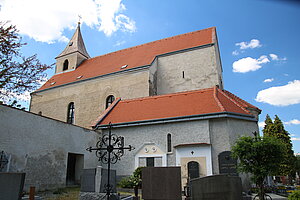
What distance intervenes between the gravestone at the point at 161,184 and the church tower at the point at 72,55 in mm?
24706

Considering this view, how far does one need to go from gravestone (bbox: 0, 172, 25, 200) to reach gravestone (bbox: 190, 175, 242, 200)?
16.0 ft

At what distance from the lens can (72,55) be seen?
30.6 meters

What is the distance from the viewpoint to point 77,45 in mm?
31172

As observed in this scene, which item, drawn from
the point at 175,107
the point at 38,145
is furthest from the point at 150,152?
the point at 38,145

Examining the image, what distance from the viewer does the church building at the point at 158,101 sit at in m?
14.4

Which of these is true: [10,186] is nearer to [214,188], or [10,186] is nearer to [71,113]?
[214,188]

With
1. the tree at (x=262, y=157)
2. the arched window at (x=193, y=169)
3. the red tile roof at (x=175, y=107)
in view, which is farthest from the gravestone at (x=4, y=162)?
the tree at (x=262, y=157)

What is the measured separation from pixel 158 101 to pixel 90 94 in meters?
9.12

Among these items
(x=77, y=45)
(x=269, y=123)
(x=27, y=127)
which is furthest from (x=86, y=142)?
(x=269, y=123)

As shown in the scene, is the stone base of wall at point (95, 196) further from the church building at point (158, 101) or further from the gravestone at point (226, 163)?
the gravestone at point (226, 163)

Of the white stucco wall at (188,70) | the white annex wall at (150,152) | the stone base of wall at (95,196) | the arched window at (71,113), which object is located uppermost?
the white stucco wall at (188,70)

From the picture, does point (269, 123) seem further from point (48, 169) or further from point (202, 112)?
point (48, 169)

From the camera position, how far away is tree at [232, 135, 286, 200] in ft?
33.0

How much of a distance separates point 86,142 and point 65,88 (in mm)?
11478
